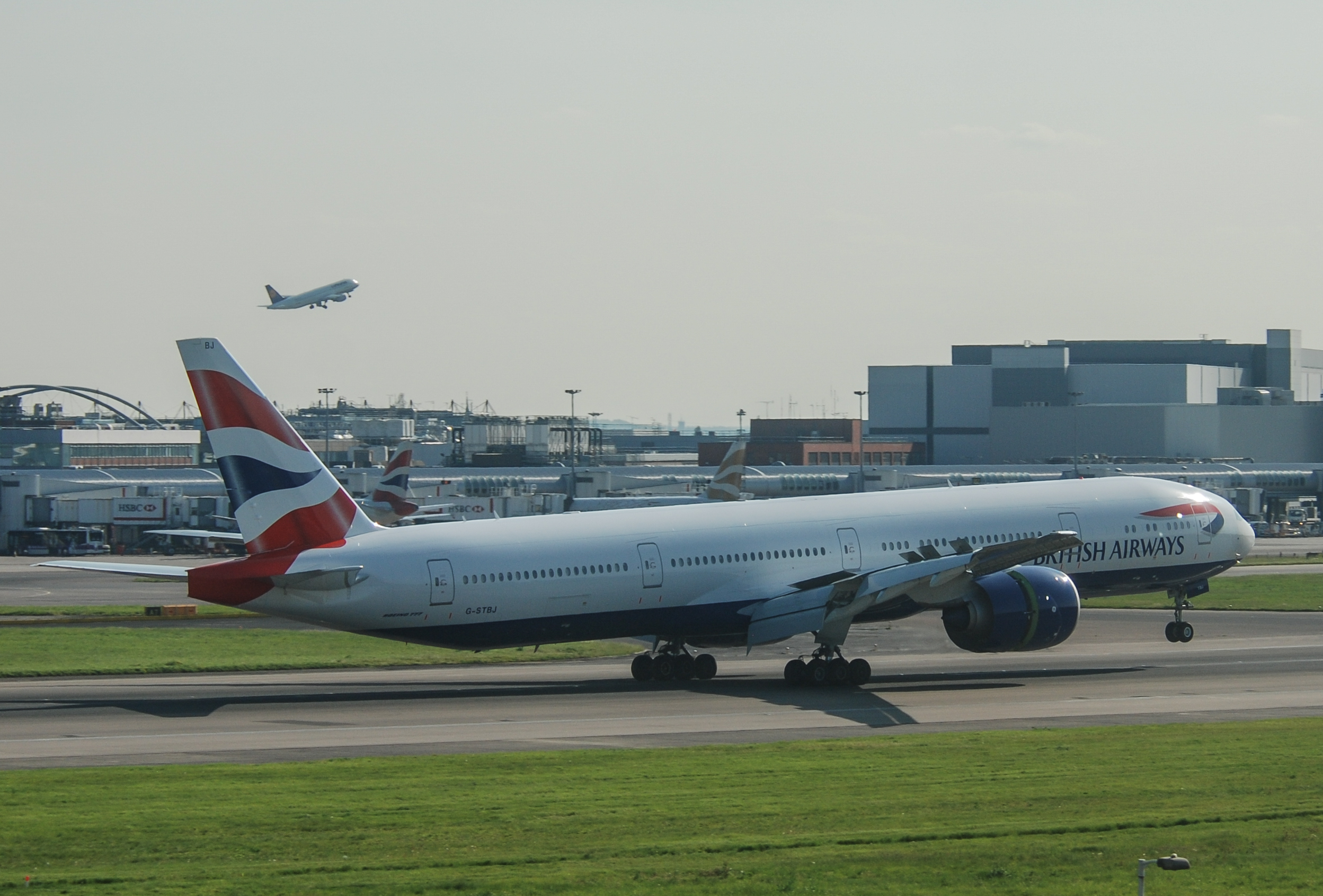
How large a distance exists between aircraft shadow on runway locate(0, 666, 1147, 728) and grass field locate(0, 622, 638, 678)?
3.76 metres

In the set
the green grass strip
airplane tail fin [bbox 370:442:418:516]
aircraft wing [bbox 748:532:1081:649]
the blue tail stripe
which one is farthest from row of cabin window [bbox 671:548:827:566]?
airplane tail fin [bbox 370:442:418:516]

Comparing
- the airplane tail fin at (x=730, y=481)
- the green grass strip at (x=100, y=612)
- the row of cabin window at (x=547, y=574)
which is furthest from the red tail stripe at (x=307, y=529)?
the airplane tail fin at (x=730, y=481)

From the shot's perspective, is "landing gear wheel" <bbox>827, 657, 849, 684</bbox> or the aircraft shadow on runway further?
"landing gear wheel" <bbox>827, 657, 849, 684</bbox>

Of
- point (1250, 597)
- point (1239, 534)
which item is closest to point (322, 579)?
point (1239, 534)

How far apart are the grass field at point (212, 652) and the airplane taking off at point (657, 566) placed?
5930mm

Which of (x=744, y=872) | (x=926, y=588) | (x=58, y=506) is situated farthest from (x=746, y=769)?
(x=58, y=506)

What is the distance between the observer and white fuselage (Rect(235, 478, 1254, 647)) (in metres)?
38.5

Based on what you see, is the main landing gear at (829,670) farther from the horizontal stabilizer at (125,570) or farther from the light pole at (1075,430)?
the light pole at (1075,430)

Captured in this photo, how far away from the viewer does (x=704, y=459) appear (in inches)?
7397

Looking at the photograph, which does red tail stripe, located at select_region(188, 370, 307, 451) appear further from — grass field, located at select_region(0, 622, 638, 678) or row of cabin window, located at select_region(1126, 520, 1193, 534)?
row of cabin window, located at select_region(1126, 520, 1193, 534)

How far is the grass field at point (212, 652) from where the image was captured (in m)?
Answer: 47.0

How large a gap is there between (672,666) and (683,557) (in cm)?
344

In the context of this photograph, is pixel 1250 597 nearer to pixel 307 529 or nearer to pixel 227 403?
pixel 307 529

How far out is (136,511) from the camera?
126m
